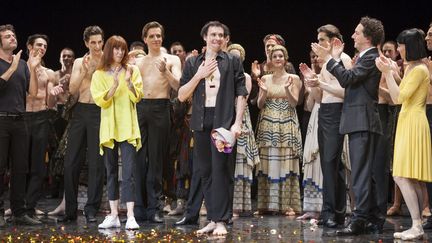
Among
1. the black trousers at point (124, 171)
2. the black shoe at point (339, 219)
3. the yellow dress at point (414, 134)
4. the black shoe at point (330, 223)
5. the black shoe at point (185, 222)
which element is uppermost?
the yellow dress at point (414, 134)

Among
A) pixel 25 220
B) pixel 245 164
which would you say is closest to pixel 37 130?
pixel 25 220

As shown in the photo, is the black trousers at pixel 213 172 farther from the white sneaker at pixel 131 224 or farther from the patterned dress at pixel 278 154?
A: the patterned dress at pixel 278 154

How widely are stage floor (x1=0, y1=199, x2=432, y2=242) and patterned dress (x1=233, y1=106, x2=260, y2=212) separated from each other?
0.47 meters

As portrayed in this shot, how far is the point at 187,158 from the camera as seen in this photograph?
272 inches

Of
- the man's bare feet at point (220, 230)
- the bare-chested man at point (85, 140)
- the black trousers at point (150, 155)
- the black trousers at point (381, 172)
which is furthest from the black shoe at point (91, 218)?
the black trousers at point (381, 172)

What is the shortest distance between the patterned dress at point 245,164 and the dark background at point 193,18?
2206 mm

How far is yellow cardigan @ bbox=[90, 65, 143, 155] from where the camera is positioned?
218 inches

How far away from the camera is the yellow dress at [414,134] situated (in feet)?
16.3

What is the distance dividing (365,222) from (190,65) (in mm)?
1690

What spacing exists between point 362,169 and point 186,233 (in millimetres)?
1333

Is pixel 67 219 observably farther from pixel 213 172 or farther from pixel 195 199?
pixel 213 172

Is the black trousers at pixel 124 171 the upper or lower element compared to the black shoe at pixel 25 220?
upper

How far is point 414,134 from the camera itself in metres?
4.99

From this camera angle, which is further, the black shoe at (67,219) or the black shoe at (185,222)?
the black shoe at (67,219)
